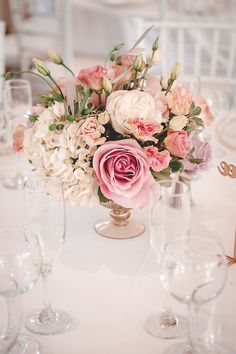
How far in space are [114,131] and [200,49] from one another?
5.03 ft

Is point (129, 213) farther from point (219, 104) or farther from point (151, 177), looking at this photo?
point (219, 104)

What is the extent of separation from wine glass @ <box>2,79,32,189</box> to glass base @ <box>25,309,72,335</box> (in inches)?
21.4

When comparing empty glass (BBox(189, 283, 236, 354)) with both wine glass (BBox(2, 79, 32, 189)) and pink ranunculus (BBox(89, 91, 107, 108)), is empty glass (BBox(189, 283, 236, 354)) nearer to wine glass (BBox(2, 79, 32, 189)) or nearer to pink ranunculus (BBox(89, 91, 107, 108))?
pink ranunculus (BBox(89, 91, 107, 108))

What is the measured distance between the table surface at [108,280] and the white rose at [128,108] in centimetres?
27

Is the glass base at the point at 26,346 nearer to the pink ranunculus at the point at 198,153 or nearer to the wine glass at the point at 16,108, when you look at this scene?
the pink ranunculus at the point at 198,153

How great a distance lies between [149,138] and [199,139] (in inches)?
9.4

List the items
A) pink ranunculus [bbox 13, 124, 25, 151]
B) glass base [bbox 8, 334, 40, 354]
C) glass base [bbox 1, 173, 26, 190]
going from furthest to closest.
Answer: glass base [bbox 1, 173, 26, 190] → pink ranunculus [bbox 13, 124, 25, 151] → glass base [bbox 8, 334, 40, 354]

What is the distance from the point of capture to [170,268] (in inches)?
32.9

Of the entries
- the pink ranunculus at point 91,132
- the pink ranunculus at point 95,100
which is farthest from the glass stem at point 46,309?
the pink ranunculus at point 95,100

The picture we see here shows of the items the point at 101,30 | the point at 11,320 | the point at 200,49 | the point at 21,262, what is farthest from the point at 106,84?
the point at 101,30

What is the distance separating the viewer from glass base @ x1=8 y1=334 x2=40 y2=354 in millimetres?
839

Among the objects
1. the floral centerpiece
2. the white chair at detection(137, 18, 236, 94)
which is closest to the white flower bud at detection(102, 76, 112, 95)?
the floral centerpiece

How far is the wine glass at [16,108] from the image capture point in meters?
1.45

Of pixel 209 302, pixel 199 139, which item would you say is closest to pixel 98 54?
pixel 199 139
